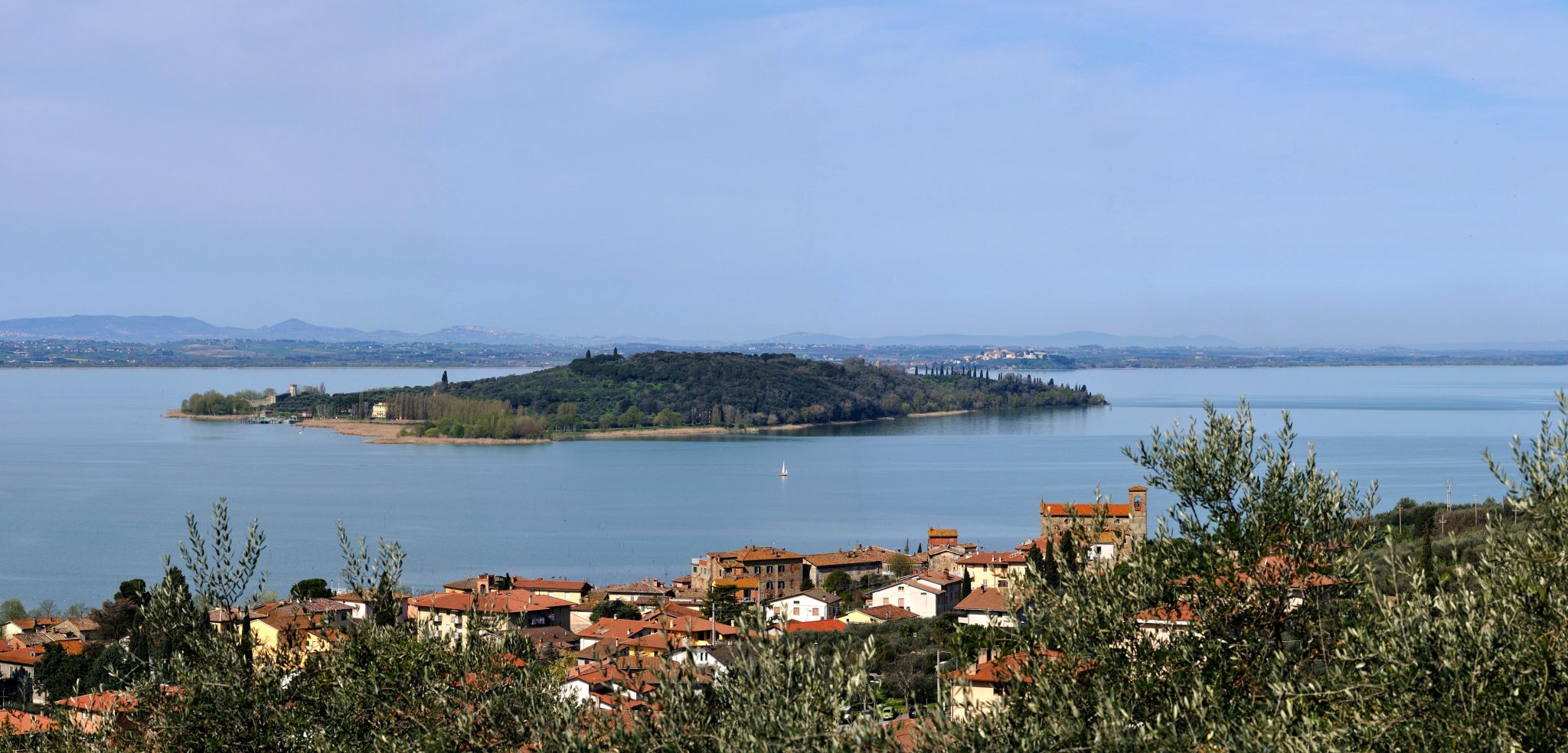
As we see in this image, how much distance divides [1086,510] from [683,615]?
7141mm

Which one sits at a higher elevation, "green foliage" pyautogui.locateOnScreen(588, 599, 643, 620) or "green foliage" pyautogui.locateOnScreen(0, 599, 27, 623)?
"green foliage" pyautogui.locateOnScreen(588, 599, 643, 620)

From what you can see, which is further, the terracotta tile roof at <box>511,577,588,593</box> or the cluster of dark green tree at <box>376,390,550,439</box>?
the cluster of dark green tree at <box>376,390,550,439</box>

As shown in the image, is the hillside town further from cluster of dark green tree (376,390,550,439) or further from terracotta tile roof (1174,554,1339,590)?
cluster of dark green tree (376,390,550,439)

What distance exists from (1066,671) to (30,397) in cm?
9005

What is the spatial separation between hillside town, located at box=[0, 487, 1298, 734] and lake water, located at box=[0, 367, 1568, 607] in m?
3.37

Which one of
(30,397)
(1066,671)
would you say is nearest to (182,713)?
(1066,671)

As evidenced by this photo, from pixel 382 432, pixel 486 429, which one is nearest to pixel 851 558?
pixel 486 429

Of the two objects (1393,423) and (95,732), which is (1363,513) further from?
(1393,423)

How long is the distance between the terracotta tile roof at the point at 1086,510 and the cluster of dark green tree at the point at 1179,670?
288 mm

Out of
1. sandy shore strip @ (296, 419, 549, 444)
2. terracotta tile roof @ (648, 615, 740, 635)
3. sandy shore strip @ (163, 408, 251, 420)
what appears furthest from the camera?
sandy shore strip @ (163, 408, 251, 420)

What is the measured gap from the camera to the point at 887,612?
55.6 ft

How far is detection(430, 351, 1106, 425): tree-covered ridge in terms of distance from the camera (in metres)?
65.2

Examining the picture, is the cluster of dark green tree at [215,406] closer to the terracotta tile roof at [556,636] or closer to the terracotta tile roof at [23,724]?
the terracotta tile roof at [556,636]

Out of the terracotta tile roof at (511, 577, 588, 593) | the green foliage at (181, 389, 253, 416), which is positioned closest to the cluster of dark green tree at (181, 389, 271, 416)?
the green foliage at (181, 389, 253, 416)
